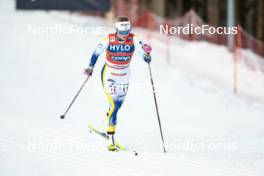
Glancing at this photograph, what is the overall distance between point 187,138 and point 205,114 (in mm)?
2432

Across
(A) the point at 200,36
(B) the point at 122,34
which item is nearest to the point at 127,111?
(B) the point at 122,34

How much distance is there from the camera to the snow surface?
7277 millimetres

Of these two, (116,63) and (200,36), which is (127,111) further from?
(200,36)

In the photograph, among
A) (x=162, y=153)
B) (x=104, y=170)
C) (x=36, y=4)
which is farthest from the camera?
(x=36, y=4)

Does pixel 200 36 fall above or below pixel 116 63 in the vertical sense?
below

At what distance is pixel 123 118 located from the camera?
10.6 meters

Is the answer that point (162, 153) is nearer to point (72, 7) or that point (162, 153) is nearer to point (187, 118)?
point (187, 118)

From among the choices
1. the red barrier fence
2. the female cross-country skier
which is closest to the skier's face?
the female cross-country skier


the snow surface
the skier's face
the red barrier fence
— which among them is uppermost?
the skier's face

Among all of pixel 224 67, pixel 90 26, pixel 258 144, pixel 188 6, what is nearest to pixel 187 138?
pixel 258 144

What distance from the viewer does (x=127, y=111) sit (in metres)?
11.3

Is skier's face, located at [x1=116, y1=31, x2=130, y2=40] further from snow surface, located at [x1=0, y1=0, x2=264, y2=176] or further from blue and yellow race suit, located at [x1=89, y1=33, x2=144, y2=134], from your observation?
snow surface, located at [x1=0, y1=0, x2=264, y2=176]

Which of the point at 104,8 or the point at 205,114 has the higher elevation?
the point at 104,8

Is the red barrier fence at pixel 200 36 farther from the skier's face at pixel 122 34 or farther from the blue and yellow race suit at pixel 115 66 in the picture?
the skier's face at pixel 122 34
